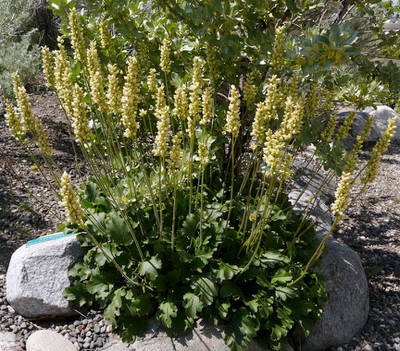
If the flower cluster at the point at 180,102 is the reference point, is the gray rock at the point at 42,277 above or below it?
below

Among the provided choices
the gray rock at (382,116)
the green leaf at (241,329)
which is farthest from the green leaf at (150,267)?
the gray rock at (382,116)

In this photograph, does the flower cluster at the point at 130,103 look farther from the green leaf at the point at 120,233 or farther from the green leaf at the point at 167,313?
the green leaf at the point at 167,313

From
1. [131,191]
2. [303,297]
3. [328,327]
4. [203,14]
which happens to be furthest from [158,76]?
[328,327]

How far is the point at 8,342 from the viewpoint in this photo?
3043 millimetres

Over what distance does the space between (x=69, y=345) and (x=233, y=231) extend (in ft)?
4.55

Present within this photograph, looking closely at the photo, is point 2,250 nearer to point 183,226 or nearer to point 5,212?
point 5,212

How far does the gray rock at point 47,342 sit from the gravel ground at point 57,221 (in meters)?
0.10

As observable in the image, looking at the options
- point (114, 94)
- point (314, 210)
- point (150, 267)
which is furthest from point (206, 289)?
point (314, 210)

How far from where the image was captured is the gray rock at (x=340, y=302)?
10.9 ft

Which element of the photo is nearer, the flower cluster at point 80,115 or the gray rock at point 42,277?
the flower cluster at point 80,115

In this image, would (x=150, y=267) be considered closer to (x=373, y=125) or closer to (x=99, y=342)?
(x=99, y=342)

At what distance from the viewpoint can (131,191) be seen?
3033mm

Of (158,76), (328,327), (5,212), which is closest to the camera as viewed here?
(328,327)

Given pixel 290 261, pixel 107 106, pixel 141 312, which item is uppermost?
pixel 107 106
